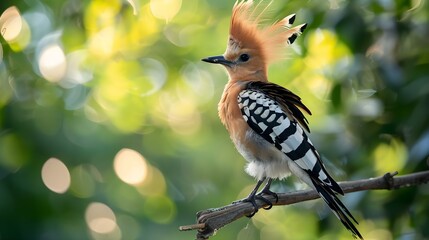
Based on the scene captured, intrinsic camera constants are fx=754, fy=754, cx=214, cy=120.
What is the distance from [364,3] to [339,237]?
106 centimetres

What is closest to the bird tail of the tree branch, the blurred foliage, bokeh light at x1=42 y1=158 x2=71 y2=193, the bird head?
the tree branch

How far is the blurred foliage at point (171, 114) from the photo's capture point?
8.46 feet

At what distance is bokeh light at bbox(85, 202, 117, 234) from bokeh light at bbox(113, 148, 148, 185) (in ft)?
0.60

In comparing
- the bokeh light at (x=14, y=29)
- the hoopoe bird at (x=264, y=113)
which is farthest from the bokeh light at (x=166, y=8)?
the hoopoe bird at (x=264, y=113)

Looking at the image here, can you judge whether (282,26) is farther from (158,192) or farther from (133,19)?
(158,192)

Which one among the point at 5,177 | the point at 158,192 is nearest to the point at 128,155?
the point at 158,192

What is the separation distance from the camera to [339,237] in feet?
10.3

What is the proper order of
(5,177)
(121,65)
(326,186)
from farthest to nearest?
(121,65)
(5,177)
(326,186)

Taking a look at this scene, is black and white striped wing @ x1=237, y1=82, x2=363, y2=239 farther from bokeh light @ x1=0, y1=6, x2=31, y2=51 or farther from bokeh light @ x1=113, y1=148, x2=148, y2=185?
bokeh light @ x1=113, y1=148, x2=148, y2=185

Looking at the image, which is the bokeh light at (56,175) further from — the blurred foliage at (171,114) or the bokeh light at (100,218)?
the bokeh light at (100,218)

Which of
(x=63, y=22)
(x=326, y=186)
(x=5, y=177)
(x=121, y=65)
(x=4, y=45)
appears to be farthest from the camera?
(x=121, y=65)

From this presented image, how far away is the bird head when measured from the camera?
1541mm

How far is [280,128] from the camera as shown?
174 centimetres

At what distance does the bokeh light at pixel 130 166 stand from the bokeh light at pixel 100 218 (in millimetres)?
184
